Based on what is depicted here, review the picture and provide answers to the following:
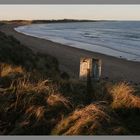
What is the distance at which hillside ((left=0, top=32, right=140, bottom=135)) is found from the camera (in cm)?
599

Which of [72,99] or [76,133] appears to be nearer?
[76,133]

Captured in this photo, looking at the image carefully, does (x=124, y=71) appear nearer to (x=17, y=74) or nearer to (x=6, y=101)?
(x=17, y=74)

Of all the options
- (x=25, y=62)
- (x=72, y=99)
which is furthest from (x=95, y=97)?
(x=25, y=62)

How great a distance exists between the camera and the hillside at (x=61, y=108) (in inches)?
236

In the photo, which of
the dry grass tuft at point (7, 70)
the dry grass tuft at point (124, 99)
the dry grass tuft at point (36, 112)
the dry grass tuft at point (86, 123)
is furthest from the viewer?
the dry grass tuft at point (7, 70)

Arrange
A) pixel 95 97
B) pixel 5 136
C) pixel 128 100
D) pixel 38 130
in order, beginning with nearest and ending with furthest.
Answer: pixel 5 136
pixel 38 130
pixel 128 100
pixel 95 97

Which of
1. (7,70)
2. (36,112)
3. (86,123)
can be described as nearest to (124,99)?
(86,123)

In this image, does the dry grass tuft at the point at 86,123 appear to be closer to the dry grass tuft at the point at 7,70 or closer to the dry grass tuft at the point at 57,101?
the dry grass tuft at the point at 57,101

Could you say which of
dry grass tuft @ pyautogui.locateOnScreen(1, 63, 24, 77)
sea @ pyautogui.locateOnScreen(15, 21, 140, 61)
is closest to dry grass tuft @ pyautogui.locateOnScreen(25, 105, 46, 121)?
dry grass tuft @ pyautogui.locateOnScreen(1, 63, 24, 77)

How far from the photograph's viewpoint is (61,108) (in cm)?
672

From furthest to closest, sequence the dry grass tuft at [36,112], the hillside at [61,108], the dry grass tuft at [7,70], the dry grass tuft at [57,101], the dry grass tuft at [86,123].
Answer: the dry grass tuft at [7,70] < the dry grass tuft at [57,101] < the dry grass tuft at [36,112] < the hillside at [61,108] < the dry grass tuft at [86,123]

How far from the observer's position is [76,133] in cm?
578

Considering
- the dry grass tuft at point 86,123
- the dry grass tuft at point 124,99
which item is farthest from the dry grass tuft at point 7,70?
the dry grass tuft at point 86,123

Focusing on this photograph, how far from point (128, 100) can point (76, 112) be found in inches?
52.8
